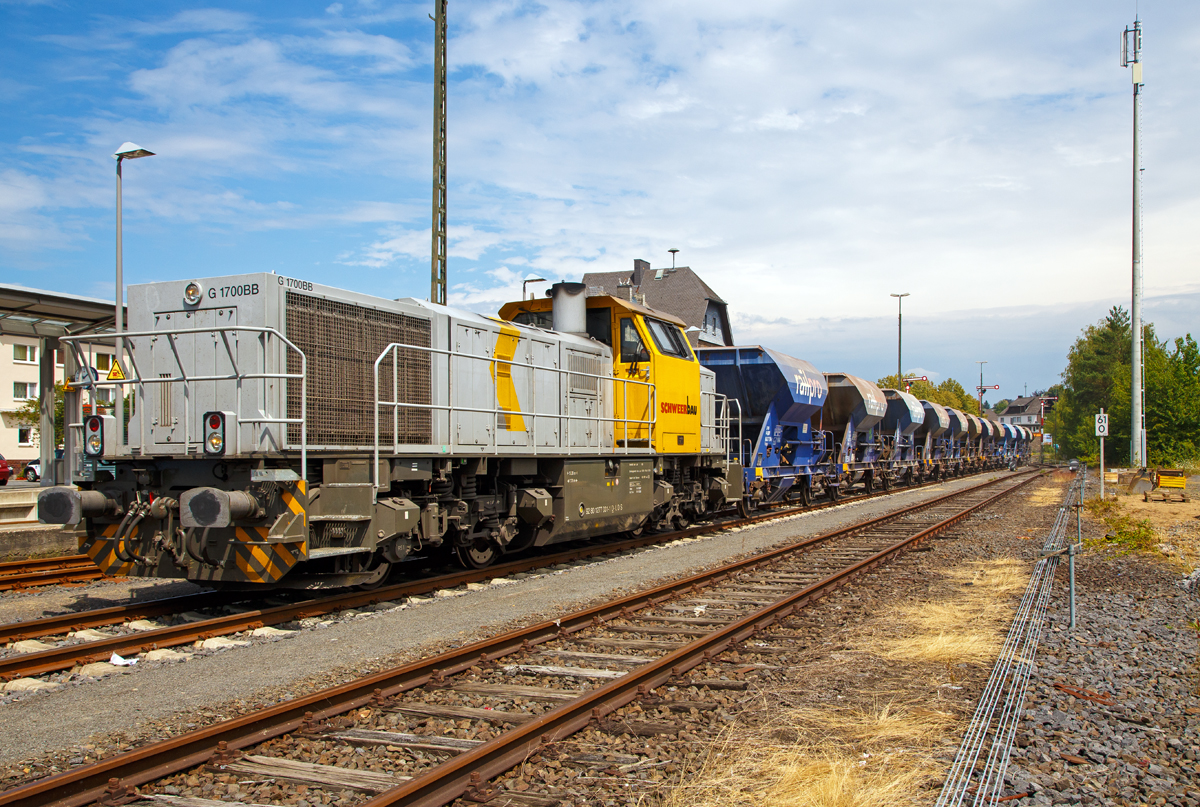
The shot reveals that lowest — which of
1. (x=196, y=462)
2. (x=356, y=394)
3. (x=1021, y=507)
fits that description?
(x=1021, y=507)

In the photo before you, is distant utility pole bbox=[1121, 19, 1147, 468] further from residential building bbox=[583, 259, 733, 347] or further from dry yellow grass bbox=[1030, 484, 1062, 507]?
residential building bbox=[583, 259, 733, 347]

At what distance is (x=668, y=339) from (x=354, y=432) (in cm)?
609

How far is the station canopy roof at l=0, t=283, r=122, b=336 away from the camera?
1170 cm

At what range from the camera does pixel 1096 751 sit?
4152 mm

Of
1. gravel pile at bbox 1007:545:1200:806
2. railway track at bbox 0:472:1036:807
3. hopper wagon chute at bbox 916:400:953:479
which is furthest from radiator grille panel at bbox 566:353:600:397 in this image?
hopper wagon chute at bbox 916:400:953:479

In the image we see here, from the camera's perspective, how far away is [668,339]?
12.8 m

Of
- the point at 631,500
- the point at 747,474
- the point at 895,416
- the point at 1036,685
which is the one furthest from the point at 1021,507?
the point at 1036,685

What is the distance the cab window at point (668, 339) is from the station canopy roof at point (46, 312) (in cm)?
758

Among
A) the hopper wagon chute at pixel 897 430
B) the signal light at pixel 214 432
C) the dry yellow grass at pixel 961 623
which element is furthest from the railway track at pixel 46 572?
the hopper wagon chute at pixel 897 430

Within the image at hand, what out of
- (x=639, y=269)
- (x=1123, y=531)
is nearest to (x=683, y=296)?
(x=639, y=269)

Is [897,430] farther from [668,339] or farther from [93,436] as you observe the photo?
[93,436]

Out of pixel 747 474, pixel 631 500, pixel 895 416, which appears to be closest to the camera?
pixel 631 500

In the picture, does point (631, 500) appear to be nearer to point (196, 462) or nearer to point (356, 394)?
point (356, 394)

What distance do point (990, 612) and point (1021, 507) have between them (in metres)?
15.0
